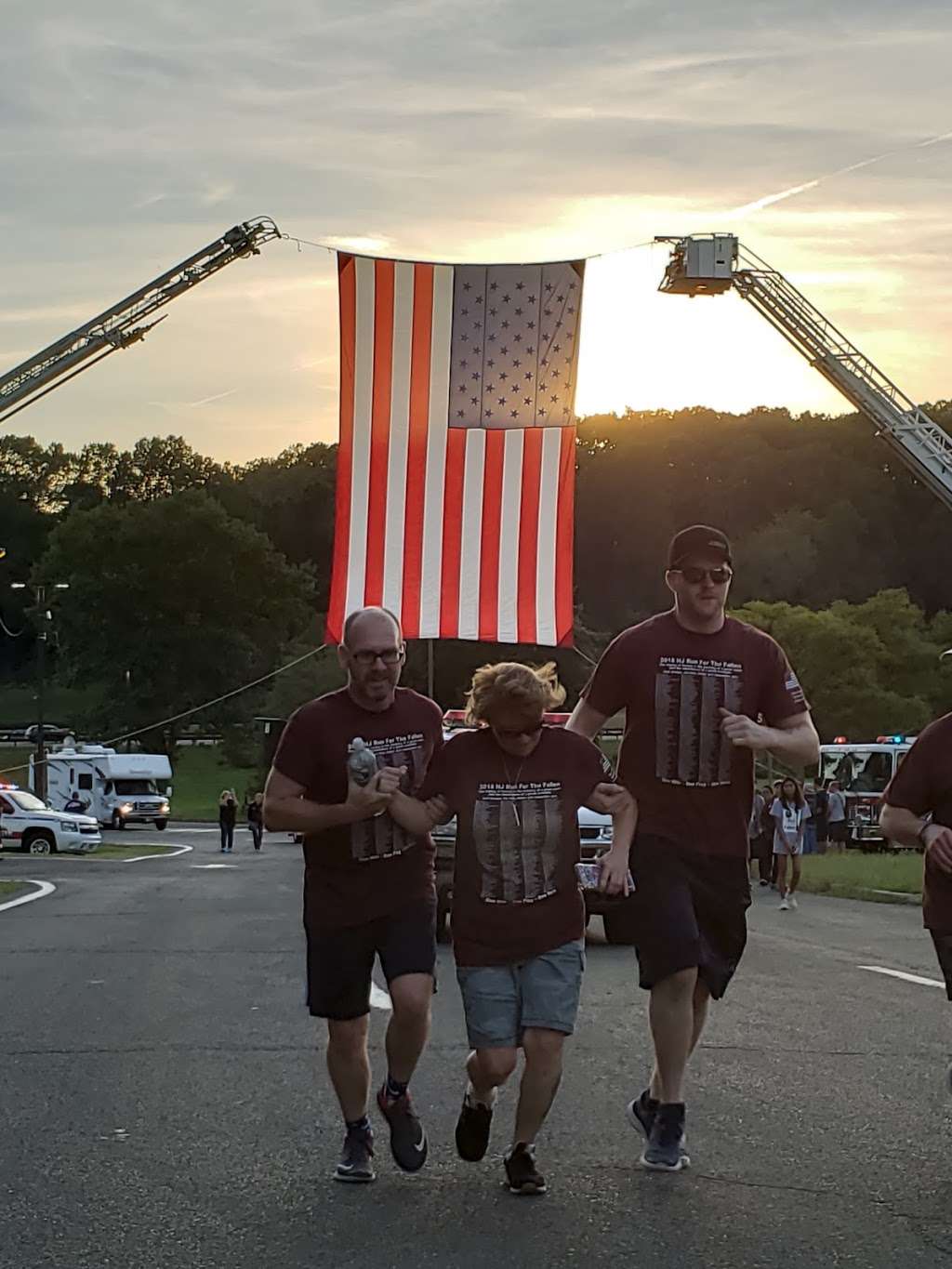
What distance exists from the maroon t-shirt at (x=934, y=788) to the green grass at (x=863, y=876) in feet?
53.9

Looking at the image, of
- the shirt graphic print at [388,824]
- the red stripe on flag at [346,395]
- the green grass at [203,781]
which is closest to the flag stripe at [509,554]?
the red stripe on flag at [346,395]

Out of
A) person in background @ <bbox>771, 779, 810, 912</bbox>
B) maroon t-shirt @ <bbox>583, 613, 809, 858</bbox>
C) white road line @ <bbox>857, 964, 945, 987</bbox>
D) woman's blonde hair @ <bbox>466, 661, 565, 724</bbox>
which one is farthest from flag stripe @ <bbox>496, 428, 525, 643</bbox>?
woman's blonde hair @ <bbox>466, 661, 565, 724</bbox>

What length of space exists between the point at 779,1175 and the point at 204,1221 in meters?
1.84

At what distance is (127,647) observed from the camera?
10062cm

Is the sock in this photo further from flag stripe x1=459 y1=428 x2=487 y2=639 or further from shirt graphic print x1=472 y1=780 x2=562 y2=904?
flag stripe x1=459 y1=428 x2=487 y2=639

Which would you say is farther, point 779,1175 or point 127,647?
point 127,647

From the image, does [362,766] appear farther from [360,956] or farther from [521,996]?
[521,996]

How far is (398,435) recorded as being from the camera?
21000mm

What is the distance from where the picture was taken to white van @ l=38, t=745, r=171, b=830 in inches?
2820

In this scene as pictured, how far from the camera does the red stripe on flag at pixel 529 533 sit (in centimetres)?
2059

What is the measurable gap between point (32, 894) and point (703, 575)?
2025 cm

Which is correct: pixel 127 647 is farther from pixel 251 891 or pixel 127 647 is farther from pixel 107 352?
pixel 251 891

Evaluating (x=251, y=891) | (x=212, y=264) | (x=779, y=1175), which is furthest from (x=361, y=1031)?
(x=212, y=264)

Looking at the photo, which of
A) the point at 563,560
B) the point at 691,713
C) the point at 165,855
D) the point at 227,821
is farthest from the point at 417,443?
the point at 227,821
